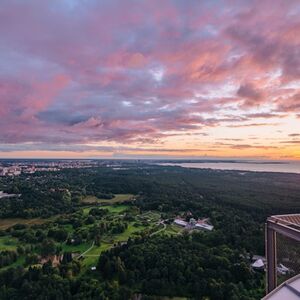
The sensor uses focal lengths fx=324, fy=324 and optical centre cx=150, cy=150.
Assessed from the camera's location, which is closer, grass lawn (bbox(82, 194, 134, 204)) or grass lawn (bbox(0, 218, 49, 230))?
grass lawn (bbox(0, 218, 49, 230))

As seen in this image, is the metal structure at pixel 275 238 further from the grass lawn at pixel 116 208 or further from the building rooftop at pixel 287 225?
the grass lawn at pixel 116 208


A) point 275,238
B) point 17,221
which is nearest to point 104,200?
point 17,221

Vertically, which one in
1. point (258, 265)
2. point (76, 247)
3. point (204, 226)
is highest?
point (204, 226)

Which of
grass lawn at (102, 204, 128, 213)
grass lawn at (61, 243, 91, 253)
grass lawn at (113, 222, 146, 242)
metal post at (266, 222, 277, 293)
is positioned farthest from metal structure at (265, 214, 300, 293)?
grass lawn at (102, 204, 128, 213)

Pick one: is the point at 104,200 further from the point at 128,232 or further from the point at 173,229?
the point at 173,229

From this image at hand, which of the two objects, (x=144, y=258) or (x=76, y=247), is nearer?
(x=144, y=258)

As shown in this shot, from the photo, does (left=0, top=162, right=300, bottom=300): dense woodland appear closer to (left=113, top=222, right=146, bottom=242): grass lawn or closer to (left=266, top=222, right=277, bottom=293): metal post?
(left=113, top=222, right=146, bottom=242): grass lawn

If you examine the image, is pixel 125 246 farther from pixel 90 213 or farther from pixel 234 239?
pixel 90 213

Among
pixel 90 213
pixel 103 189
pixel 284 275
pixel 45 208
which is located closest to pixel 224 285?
pixel 284 275

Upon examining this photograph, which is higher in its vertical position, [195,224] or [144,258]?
[144,258]
